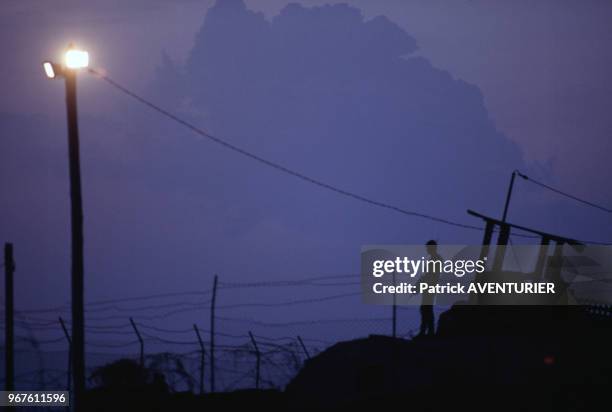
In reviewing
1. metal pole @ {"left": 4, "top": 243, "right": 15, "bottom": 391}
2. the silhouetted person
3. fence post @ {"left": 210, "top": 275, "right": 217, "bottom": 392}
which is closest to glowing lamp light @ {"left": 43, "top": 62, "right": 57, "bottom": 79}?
metal pole @ {"left": 4, "top": 243, "right": 15, "bottom": 391}

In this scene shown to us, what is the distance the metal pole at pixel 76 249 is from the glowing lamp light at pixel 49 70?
0.28 metres

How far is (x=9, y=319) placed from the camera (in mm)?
17594

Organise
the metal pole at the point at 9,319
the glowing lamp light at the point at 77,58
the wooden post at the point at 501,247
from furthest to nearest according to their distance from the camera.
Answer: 1. the wooden post at the point at 501,247
2. the metal pole at the point at 9,319
3. the glowing lamp light at the point at 77,58

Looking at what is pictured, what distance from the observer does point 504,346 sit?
1805 cm

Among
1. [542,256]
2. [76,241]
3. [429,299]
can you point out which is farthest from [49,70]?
[542,256]

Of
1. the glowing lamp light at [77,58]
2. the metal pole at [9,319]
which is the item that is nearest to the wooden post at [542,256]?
the glowing lamp light at [77,58]

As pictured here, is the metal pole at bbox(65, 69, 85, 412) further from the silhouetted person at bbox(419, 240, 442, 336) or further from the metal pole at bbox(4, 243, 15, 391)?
the silhouetted person at bbox(419, 240, 442, 336)

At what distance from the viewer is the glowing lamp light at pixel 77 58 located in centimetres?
1423

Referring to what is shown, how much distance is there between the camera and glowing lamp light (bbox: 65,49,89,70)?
46.7 ft

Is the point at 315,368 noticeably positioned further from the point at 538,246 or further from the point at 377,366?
the point at 538,246

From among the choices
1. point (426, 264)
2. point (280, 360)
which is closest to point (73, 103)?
point (280, 360)

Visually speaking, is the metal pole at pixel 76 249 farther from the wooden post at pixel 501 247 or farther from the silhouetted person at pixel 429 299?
the wooden post at pixel 501 247

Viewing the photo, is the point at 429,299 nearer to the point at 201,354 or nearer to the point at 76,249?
the point at 201,354

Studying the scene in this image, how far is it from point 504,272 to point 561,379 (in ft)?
15.3
